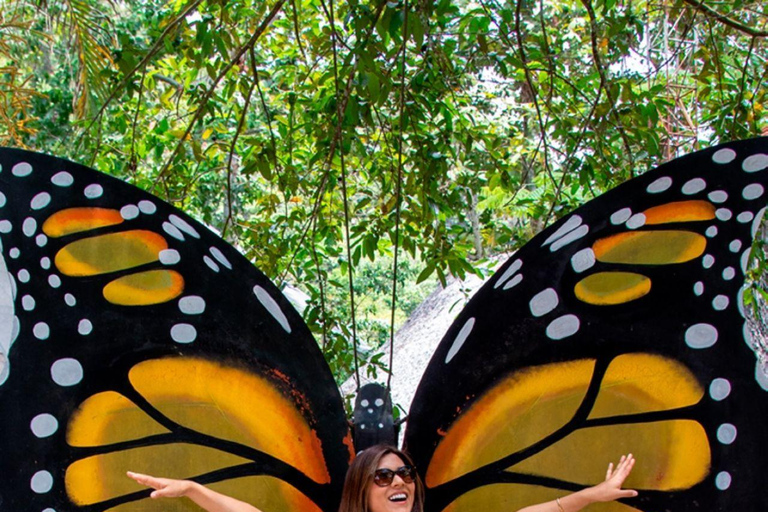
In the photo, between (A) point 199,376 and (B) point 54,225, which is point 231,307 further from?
(B) point 54,225

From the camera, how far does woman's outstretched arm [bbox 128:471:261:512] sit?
126cm

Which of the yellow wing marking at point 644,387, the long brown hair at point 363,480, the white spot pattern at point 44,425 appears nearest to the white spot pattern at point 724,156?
the yellow wing marking at point 644,387

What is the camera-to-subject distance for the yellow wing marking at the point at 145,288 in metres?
1.41

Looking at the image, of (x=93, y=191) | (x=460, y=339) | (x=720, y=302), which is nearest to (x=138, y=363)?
(x=93, y=191)

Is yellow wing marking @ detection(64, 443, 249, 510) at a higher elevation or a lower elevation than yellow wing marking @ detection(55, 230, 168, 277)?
lower

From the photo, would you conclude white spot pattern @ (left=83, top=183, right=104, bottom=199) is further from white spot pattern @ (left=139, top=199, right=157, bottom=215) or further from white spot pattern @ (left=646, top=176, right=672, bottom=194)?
white spot pattern @ (left=646, top=176, right=672, bottom=194)

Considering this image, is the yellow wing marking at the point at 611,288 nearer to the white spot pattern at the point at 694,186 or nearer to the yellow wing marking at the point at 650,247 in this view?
the yellow wing marking at the point at 650,247

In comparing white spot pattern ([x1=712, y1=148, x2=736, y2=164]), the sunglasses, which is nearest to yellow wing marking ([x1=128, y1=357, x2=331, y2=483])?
the sunglasses

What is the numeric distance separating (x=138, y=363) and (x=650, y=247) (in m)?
0.97

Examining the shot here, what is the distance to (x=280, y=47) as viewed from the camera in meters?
3.11

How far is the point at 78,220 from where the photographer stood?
139 cm

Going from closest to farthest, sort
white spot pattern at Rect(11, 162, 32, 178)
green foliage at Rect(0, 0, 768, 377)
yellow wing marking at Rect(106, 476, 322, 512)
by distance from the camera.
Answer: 1. white spot pattern at Rect(11, 162, 32, 178)
2. yellow wing marking at Rect(106, 476, 322, 512)
3. green foliage at Rect(0, 0, 768, 377)

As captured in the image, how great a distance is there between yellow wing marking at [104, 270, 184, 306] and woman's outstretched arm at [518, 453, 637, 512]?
813mm

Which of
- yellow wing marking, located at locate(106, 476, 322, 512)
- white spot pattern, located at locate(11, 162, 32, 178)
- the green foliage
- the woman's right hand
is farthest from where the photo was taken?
the green foliage
